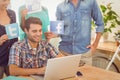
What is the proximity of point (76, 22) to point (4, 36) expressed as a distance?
0.92m

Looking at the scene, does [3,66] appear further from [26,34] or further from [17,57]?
[26,34]

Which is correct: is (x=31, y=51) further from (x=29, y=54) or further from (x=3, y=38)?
(x=3, y=38)

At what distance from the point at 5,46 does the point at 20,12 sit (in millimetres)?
383

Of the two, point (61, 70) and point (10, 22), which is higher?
point (10, 22)

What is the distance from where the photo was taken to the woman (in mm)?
2261

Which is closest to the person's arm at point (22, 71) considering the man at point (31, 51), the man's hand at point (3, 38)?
the man at point (31, 51)

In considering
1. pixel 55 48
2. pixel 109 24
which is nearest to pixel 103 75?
pixel 55 48

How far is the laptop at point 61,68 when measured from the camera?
6.19 feet

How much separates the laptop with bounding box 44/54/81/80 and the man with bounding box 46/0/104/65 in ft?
2.49

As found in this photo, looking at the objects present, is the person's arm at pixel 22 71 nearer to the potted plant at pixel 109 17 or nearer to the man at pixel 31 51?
the man at pixel 31 51

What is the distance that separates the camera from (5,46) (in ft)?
7.61

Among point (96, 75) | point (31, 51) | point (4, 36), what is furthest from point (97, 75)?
point (4, 36)

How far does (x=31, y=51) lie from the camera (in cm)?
233

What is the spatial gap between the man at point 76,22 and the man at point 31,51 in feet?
1.27
